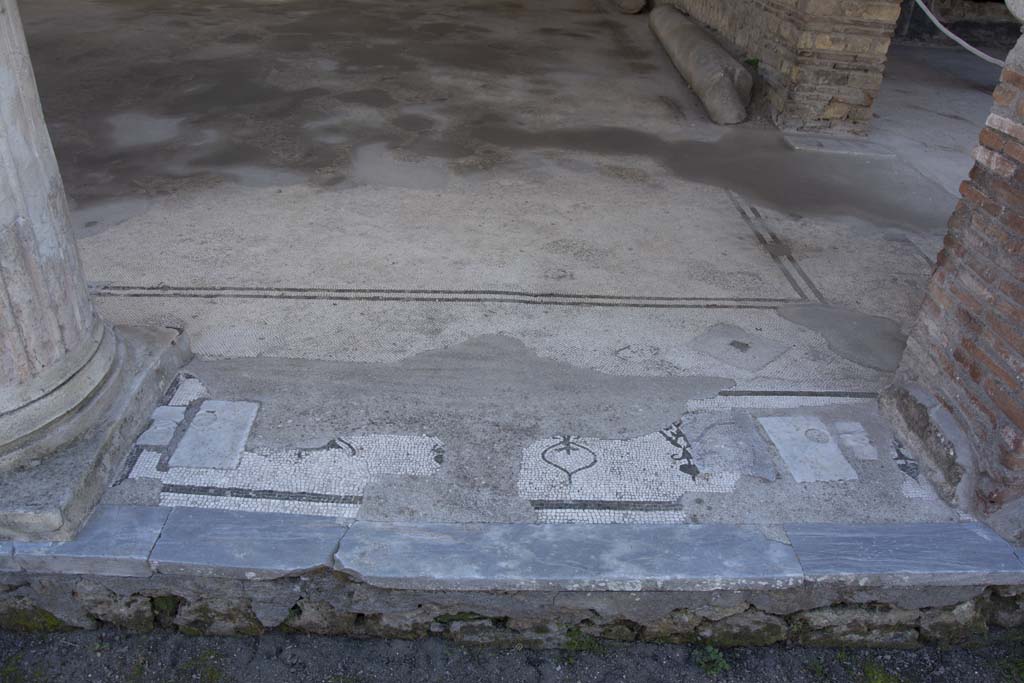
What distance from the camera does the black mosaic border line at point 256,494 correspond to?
6.71 ft

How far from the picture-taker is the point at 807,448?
90.9 inches

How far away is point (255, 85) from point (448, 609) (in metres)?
4.64

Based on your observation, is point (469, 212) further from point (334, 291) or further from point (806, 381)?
point (806, 381)

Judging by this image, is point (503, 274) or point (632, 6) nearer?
point (503, 274)

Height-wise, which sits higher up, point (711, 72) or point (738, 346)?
point (711, 72)

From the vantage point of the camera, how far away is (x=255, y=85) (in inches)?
217

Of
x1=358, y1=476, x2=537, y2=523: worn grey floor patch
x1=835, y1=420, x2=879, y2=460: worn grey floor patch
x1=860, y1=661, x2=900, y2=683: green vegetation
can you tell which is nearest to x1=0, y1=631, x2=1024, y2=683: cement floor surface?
x1=860, y1=661, x2=900, y2=683: green vegetation

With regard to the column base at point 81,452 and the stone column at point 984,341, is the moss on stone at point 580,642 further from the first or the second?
the column base at point 81,452

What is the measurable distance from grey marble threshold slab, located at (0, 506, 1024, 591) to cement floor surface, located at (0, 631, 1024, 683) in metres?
0.20

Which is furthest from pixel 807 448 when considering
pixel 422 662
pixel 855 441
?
pixel 422 662

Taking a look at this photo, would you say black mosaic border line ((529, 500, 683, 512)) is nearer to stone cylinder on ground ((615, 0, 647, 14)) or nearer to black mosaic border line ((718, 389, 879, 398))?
black mosaic border line ((718, 389, 879, 398))

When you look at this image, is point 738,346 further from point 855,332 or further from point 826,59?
point 826,59

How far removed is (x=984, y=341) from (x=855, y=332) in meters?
0.86

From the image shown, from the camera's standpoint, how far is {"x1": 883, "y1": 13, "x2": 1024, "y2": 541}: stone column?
6.44ft
